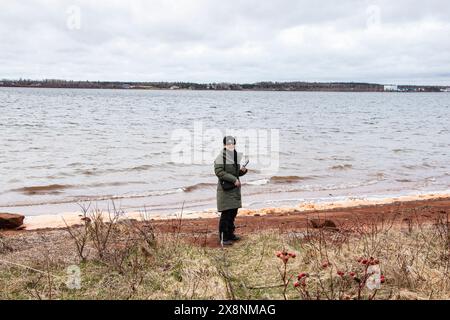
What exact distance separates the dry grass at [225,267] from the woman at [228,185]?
395 mm

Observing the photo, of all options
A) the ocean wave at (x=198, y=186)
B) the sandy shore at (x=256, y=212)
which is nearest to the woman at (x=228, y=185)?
the sandy shore at (x=256, y=212)

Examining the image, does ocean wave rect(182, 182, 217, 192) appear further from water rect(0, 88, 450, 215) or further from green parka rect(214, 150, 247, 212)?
green parka rect(214, 150, 247, 212)

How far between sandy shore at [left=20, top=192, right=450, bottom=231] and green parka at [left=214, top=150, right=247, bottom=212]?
2.35 meters

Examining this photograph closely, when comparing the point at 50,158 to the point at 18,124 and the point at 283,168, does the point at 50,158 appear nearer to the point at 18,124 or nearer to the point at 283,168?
the point at 283,168

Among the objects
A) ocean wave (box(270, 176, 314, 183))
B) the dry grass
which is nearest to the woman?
the dry grass

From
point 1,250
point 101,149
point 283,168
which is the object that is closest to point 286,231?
point 1,250

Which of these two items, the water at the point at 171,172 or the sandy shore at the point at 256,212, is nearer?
the sandy shore at the point at 256,212

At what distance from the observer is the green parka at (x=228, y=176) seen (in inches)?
271

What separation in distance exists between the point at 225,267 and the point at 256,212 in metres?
5.45

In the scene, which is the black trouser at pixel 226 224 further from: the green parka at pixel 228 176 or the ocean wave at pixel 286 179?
the ocean wave at pixel 286 179

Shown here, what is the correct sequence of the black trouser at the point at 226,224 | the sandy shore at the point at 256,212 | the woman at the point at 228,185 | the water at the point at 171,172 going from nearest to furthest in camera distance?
the woman at the point at 228,185 < the black trouser at the point at 226,224 < the sandy shore at the point at 256,212 < the water at the point at 171,172

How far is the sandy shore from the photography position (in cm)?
999
